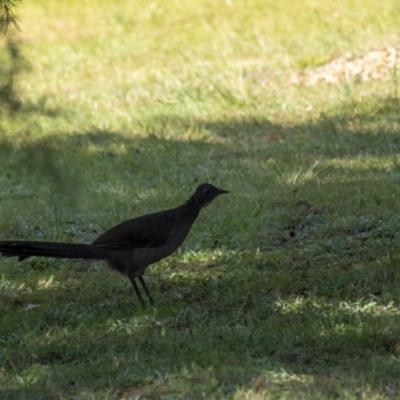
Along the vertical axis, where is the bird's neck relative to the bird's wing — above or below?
above

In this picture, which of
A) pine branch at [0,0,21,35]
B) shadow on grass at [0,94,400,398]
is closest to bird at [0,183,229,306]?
shadow on grass at [0,94,400,398]

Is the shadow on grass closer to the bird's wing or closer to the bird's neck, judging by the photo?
the bird's wing

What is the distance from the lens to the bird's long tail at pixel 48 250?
19.1 ft

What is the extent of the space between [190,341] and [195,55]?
9442mm

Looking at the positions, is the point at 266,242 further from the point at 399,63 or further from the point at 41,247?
the point at 399,63

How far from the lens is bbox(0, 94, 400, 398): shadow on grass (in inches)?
201

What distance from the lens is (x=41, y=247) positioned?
19.4ft

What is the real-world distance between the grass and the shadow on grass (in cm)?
2

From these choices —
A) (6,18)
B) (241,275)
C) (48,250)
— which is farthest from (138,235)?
(6,18)

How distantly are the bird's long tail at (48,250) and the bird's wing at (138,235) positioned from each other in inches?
3.1

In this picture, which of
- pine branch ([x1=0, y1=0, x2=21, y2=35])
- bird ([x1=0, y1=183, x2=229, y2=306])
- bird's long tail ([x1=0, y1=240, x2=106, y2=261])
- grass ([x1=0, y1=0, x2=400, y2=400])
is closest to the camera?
grass ([x1=0, y1=0, x2=400, y2=400])

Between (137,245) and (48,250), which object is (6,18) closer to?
(48,250)

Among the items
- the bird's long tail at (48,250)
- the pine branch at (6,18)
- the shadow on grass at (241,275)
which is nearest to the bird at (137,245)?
the bird's long tail at (48,250)

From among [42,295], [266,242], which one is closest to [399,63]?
[266,242]
